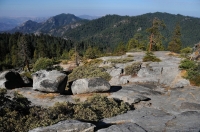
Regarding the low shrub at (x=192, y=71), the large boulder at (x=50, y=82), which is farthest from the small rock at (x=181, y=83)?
the large boulder at (x=50, y=82)

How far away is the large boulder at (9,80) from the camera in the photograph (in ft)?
87.0

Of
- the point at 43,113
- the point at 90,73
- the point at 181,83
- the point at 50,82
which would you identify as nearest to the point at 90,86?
the point at 50,82

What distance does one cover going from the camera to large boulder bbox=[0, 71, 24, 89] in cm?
2652

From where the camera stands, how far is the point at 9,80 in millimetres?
27172

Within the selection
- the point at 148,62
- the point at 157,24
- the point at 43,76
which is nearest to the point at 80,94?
the point at 43,76

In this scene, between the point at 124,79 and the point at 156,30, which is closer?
the point at 124,79

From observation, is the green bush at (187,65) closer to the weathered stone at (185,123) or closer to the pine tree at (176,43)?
the weathered stone at (185,123)

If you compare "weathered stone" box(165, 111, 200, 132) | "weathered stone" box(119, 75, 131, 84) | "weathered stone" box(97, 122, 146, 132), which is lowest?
"weathered stone" box(119, 75, 131, 84)

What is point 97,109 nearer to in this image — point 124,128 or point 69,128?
point 124,128

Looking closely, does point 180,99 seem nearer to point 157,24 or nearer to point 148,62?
point 148,62

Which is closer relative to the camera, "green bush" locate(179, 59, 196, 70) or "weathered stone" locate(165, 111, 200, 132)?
"weathered stone" locate(165, 111, 200, 132)

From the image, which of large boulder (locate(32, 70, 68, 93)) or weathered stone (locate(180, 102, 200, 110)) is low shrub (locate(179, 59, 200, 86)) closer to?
weathered stone (locate(180, 102, 200, 110))

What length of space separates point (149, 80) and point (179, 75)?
16.0 feet

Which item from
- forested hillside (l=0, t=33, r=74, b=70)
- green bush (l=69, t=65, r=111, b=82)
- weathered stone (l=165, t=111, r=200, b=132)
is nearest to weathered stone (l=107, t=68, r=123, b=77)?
green bush (l=69, t=65, r=111, b=82)
